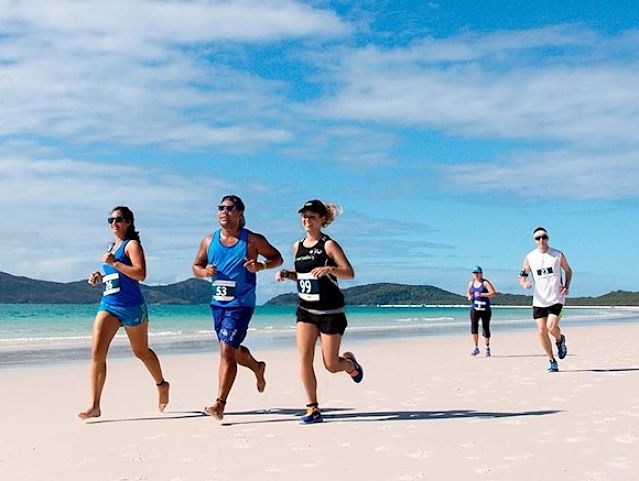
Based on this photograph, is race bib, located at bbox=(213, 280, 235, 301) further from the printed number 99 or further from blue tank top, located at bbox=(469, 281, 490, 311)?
blue tank top, located at bbox=(469, 281, 490, 311)

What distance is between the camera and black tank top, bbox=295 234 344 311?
7.51m

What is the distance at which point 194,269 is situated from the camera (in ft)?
25.6

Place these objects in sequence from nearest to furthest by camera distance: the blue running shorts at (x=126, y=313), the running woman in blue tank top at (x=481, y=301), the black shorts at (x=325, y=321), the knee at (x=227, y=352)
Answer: the black shorts at (x=325, y=321) < the knee at (x=227, y=352) < the blue running shorts at (x=126, y=313) < the running woman in blue tank top at (x=481, y=301)

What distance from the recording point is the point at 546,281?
11.8 m

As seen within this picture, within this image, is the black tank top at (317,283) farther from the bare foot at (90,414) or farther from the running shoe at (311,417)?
the bare foot at (90,414)

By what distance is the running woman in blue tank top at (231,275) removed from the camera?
7617mm

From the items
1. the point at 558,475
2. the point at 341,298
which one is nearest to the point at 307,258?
the point at 341,298

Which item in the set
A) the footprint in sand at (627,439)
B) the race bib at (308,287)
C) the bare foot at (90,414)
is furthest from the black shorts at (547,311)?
the bare foot at (90,414)

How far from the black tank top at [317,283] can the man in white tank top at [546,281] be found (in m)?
4.92

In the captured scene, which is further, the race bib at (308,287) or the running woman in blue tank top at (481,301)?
the running woman in blue tank top at (481,301)

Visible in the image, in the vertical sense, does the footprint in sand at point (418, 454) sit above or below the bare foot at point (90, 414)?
below

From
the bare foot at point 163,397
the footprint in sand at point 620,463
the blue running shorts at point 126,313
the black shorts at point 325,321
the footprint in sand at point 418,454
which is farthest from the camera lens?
the bare foot at point 163,397

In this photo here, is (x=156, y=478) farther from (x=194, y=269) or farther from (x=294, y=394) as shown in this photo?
(x=294, y=394)

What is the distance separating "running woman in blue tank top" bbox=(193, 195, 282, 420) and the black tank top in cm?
31
